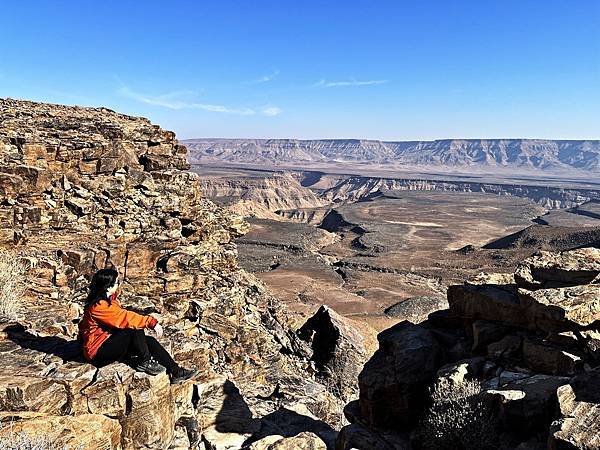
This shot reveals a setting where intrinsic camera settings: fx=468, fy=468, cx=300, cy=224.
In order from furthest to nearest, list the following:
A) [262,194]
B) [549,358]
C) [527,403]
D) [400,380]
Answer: [262,194]
[400,380]
[549,358]
[527,403]

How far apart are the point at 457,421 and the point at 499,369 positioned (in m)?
1.85

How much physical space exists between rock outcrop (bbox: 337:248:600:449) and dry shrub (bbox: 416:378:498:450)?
2cm

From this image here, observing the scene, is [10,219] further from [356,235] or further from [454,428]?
[356,235]

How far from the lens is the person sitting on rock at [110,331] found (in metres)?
7.11

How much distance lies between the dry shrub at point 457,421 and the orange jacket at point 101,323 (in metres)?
5.29

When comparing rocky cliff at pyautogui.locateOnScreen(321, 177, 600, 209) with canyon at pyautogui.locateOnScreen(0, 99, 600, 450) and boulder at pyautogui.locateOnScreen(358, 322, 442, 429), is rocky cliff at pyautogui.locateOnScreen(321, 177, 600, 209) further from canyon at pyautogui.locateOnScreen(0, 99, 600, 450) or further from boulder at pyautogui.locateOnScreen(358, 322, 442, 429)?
boulder at pyautogui.locateOnScreen(358, 322, 442, 429)

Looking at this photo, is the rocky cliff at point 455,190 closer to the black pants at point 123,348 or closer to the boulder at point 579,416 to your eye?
the boulder at point 579,416

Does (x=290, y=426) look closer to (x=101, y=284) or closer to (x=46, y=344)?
(x=46, y=344)

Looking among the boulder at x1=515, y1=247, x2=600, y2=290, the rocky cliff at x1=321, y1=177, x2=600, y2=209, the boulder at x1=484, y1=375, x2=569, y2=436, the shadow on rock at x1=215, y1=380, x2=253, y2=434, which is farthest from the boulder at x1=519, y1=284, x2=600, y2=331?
the rocky cliff at x1=321, y1=177, x2=600, y2=209

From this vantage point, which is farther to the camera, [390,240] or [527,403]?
[390,240]

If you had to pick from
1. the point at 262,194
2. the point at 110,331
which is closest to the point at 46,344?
the point at 110,331

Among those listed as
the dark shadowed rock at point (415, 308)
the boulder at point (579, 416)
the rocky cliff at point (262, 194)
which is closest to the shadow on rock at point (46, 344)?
the boulder at point (579, 416)

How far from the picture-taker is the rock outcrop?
6.99 m

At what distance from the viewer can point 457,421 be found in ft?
25.2
